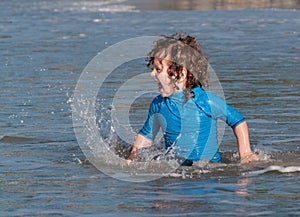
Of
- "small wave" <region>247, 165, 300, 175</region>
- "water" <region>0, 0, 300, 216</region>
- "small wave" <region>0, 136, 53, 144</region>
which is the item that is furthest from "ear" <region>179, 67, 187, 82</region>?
"small wave" <region>0, 136, 53, 144</region>

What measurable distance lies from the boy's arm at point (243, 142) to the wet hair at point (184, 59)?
1.57 ft

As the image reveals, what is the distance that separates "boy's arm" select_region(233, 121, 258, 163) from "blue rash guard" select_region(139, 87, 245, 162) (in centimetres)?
24

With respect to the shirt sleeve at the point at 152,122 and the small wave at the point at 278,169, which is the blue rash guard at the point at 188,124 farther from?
the small wave at the point at 278,169

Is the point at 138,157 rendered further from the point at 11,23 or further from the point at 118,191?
the point at 11,23

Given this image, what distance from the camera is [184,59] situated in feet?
24.1

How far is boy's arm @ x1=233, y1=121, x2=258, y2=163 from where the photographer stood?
7270 millimetres

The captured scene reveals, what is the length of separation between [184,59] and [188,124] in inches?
21.3

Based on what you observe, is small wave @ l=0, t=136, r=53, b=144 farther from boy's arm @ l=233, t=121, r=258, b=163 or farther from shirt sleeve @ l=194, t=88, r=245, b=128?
boy's arm @ l=233, t=121, r=258, b=163

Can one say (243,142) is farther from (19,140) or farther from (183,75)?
(19,140)

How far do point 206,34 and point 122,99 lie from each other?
7.34m

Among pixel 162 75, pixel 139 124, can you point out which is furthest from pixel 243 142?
pixel 139 124

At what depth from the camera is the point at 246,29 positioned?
18766mm

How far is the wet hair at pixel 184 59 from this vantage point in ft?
24.0

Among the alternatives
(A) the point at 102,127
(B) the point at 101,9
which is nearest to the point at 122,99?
(A) the point at 102,127
